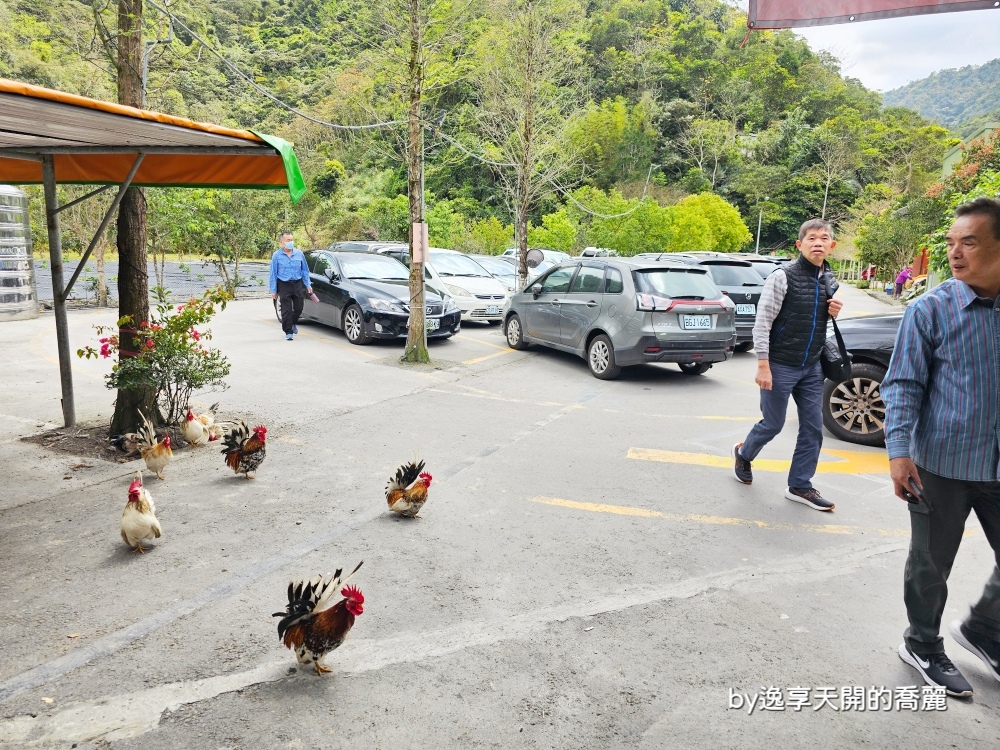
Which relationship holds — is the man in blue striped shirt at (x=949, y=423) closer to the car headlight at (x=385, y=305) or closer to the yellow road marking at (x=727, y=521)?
the yellow road marking at (x=727, y=521)

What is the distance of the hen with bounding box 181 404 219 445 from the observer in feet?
20.2

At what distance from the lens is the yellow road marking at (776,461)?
19.6 ft

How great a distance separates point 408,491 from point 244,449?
1.57 m

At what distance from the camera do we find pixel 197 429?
244 inches

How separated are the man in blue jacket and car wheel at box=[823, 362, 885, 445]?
888 centimetres

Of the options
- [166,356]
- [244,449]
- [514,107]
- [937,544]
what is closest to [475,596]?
[937,544]

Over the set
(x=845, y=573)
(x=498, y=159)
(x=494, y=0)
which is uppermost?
(x=494, y=0)

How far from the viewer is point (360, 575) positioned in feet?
12.6

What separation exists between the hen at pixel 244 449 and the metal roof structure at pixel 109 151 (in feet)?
6.07

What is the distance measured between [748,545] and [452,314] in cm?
895

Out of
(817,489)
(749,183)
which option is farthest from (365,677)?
(749,183)

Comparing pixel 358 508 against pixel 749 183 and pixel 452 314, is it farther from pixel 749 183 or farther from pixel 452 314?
pixel 749 183

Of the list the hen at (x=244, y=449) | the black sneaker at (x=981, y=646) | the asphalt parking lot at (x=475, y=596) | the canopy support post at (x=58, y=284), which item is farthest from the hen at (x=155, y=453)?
the black sneaker at (x=981, y=646)

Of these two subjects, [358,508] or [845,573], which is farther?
[358,508]
